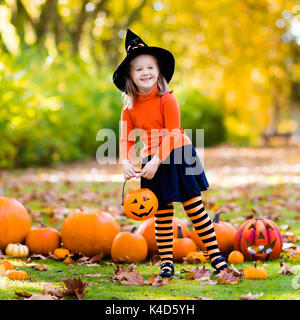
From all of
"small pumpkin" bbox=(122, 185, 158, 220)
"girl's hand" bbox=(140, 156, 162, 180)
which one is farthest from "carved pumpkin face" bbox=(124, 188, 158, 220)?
"girl's hand" bbox=(140, 156, 162, 180)

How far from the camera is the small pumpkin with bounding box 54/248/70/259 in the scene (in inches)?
176

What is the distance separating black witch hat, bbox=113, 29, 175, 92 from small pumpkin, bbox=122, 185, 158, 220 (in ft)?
2.57

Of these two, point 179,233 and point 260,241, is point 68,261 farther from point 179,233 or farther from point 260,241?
point 260,241

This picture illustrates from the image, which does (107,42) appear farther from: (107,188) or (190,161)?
(190,161)

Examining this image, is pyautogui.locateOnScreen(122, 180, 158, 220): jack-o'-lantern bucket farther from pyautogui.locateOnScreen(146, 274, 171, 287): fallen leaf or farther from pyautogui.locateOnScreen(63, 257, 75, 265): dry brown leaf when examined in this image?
pyautogui.locateOnScreen(63, 257, 75, 265): dry brown leaf

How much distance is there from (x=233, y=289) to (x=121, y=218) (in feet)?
9.92

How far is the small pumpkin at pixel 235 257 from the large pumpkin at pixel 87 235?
1.02 meters

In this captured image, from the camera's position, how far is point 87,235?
14.9ft

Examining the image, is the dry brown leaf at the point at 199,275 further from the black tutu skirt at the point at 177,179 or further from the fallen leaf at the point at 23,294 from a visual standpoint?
the fallen leaf at the point at 23,294

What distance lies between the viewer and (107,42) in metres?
25.5

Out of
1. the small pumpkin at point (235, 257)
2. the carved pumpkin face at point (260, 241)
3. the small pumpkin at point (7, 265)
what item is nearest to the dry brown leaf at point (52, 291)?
the small pumpkin at point (7, 265)

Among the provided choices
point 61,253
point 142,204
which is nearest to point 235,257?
point 142,204

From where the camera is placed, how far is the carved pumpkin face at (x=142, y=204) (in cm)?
371
